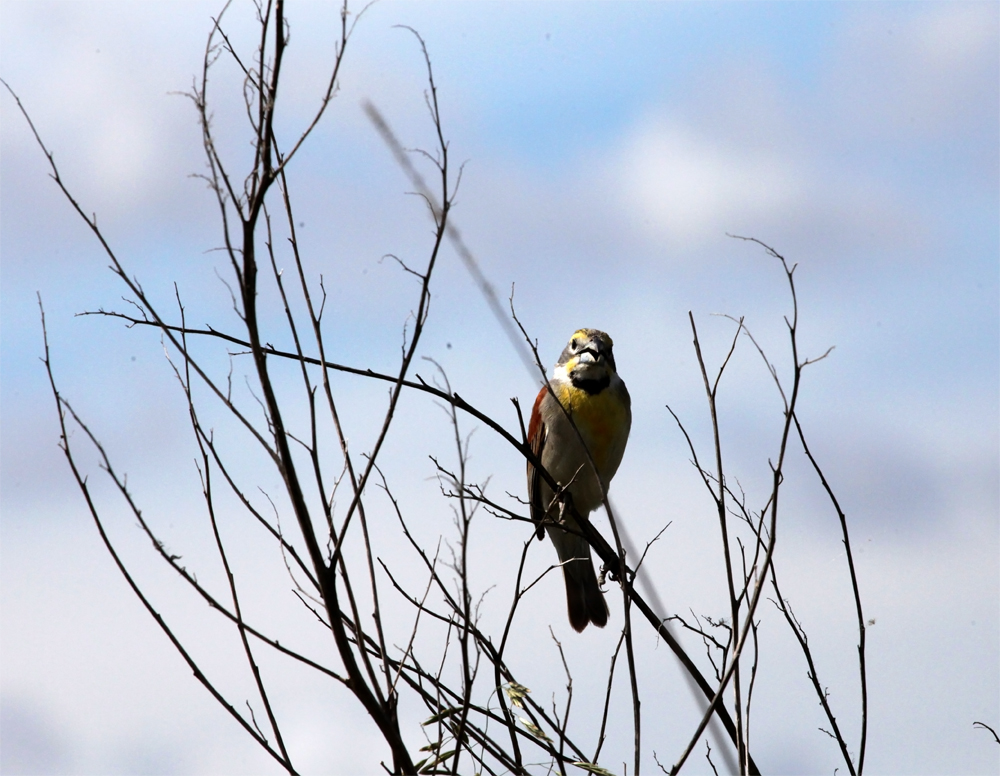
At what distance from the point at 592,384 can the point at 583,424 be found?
32 cm

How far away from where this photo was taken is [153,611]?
302 centimetres

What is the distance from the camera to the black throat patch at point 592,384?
6.89 metres

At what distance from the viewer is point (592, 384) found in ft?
22.7

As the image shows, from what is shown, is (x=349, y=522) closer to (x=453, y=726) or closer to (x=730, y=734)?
(x=453, y=726)

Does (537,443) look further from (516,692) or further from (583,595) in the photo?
(516,692)

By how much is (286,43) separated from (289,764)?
210 centimetres

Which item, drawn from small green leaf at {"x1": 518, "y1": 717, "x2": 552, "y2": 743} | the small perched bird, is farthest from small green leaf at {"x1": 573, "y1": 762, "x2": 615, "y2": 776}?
the small perched bird

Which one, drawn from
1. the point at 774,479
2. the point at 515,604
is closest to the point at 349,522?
the point at 515,604

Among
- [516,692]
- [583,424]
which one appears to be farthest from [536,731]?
[583,424]

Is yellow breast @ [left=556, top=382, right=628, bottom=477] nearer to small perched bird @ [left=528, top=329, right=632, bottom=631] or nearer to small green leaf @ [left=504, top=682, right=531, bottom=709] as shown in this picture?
small perched bird @ [left=528, top=329, right=632, bottom=631]

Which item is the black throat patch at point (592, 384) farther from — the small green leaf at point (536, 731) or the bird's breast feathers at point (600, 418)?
the small green leaf at point (536, 731)

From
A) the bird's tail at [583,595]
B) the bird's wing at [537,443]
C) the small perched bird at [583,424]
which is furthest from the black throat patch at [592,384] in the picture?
the bird's tail at [583,595]

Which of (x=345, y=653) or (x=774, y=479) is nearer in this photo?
(x=345, y=653)

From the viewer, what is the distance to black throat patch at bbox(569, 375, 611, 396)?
22.6 feet
